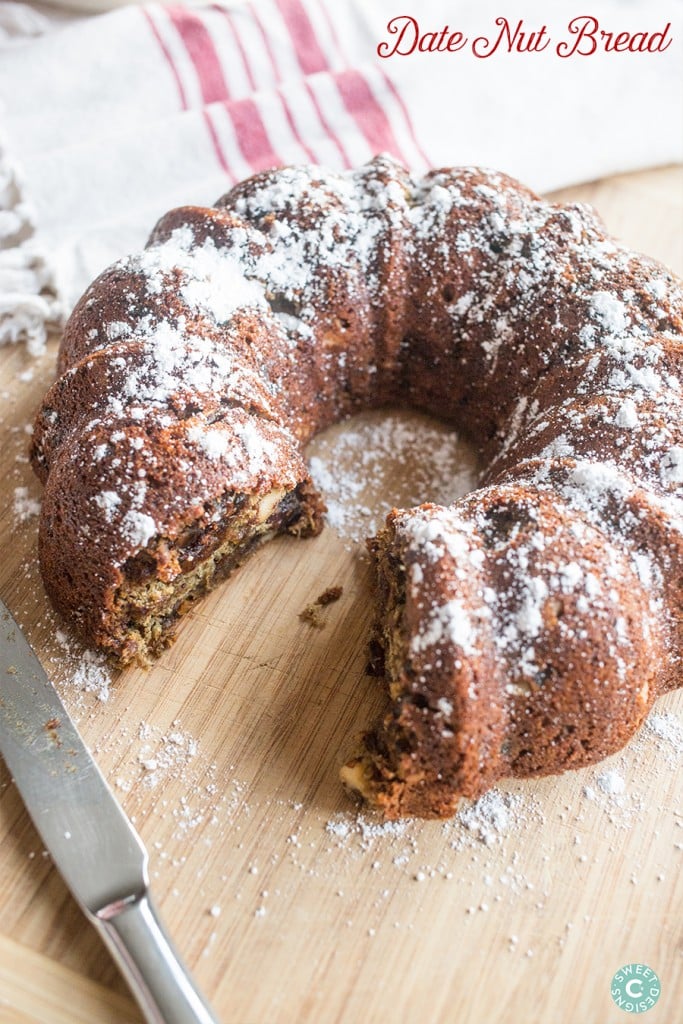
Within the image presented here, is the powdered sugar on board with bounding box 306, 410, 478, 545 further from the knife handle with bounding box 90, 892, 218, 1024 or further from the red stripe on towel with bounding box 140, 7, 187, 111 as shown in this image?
the red stripe on towel with bounding box 140, 7, 187, 111

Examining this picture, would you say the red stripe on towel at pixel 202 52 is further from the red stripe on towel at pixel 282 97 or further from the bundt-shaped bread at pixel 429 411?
the bundt-shaped bread at pixel 429 411

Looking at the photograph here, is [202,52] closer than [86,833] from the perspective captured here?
No

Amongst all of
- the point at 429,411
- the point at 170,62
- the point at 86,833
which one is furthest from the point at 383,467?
the point at 170,62

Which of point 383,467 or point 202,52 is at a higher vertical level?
point 202,52

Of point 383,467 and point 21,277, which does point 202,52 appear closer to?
point 21,277

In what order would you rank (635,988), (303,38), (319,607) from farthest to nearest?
(303,38) → (319,607) → (635,988)
